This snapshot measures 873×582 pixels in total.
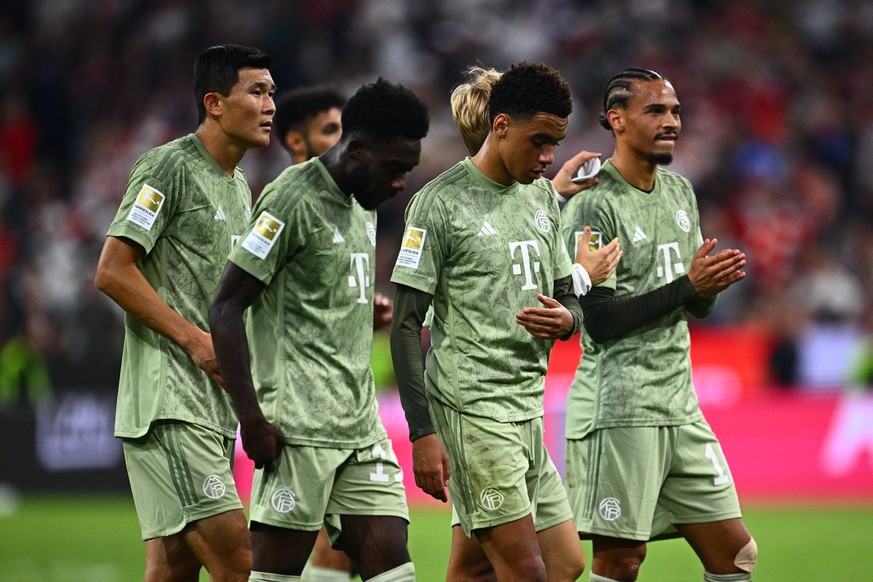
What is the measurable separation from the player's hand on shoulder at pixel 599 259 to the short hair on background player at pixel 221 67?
1.58 meters

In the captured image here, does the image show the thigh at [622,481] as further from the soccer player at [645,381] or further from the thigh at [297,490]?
the thigh at [297,490]

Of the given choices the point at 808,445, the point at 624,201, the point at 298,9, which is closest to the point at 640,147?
the point at 624,201

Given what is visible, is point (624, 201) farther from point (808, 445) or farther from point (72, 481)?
point (72, 481)

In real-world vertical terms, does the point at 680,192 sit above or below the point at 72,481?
above

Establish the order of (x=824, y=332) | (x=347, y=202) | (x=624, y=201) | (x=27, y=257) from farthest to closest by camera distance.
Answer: (x=27, y=257) → (x=824, y=332) → (x=624, y=201) → (x=347, y=202)

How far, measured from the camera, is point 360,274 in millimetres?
5348

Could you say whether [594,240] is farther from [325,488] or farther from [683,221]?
[325,488]

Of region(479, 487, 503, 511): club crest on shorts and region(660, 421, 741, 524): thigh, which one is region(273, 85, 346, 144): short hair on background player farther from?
region(479, 487, 503, 511): club crest on shorts

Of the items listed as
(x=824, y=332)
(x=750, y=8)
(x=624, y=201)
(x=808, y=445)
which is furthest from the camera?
(x=750, y=8)

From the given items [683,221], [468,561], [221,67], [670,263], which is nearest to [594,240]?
[670,263]

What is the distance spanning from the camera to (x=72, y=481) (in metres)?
14.6

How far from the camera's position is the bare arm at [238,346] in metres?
4.91

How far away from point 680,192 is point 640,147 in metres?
0.33

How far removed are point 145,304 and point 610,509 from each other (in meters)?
2.29
